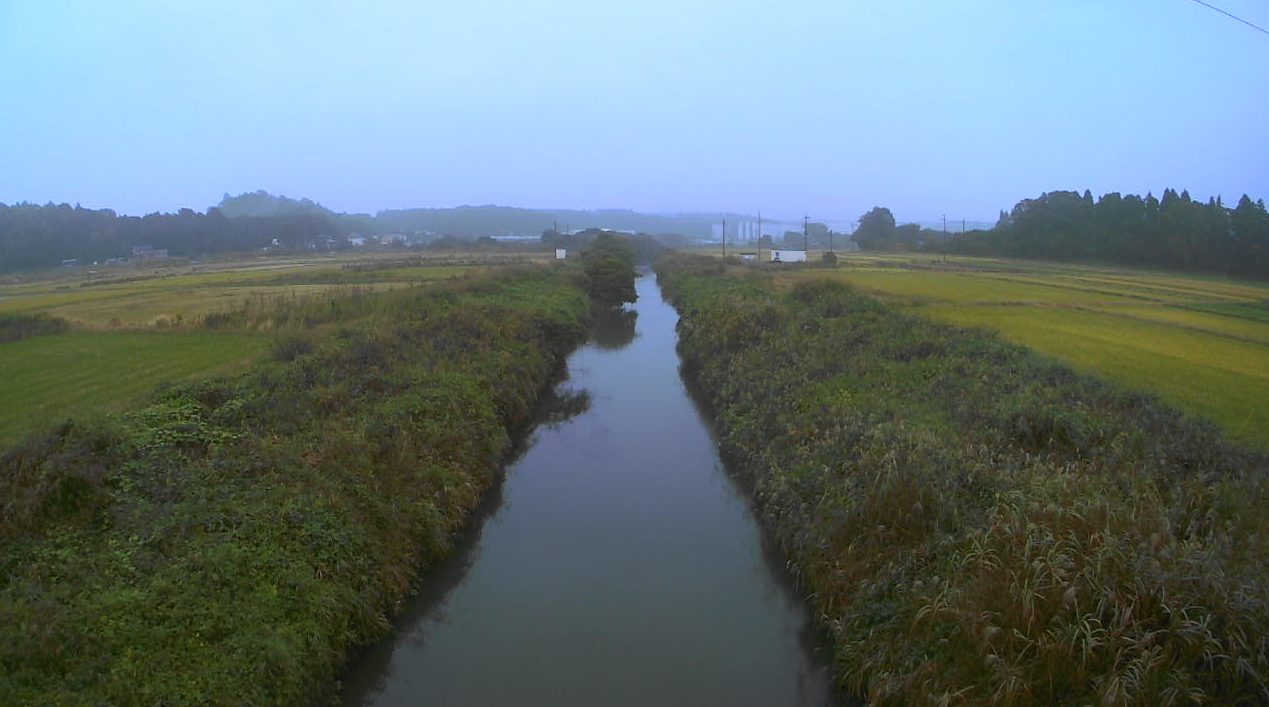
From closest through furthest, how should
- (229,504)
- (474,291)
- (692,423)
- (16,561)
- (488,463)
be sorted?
(16,561) → (229,504) → (488,463) → (692,423) → (474,291)

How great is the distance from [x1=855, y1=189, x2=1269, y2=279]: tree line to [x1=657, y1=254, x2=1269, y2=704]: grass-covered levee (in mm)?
28301

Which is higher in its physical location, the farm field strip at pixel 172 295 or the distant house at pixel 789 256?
the distant house at pixel 789 256

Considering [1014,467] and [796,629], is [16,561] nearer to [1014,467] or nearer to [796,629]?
[796,629]

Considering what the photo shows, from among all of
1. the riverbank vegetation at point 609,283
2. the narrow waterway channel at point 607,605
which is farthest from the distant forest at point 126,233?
the narrow waterway channel at point 607,605

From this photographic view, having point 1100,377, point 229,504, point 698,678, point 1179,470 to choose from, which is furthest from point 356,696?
point 1100,377

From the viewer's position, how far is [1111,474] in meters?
7.42

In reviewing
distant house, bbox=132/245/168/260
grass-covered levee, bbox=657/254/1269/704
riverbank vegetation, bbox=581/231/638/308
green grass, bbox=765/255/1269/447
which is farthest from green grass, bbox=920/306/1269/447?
distant house, bbox=132/245/168/260

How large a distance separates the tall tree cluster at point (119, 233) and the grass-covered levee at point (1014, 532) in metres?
Result: 36.3

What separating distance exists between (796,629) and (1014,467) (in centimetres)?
269

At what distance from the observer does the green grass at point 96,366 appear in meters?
10.4

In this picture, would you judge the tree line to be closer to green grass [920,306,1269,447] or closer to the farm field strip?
green grass [920,306,1269,447]

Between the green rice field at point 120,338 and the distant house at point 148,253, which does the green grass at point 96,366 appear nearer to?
the green rice field at point 120,338

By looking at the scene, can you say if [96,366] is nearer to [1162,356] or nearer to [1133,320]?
[1162,356]

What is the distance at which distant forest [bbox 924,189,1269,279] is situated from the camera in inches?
1276
